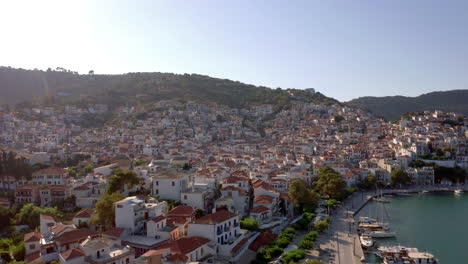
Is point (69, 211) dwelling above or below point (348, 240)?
above

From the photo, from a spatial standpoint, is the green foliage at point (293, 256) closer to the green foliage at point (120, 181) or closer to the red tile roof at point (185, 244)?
the red tile roof at point (185, 244)

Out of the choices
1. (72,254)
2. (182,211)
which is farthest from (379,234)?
(72,254)

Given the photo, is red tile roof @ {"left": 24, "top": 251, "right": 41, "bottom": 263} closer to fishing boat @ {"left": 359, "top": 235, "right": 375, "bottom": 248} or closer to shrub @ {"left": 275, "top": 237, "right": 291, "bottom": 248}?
shrub @ {"left": 275, "top": 237, "right": 291, "bottom": 248}

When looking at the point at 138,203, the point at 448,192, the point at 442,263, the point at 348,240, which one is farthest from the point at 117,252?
the point at 448,192

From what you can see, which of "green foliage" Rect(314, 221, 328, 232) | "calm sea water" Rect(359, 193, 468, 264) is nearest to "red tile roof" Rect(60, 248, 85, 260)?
"green foliage" Rect(314, 221, 328, 232)

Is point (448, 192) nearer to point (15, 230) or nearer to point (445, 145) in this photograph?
point (445, 145)
